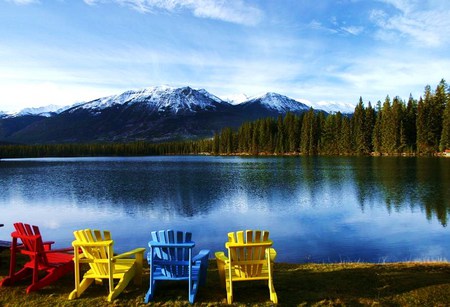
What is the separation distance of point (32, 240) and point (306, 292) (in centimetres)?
753

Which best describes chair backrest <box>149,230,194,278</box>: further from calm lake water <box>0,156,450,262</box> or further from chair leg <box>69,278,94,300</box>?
calm lake water <box>0,156,450,262</box>

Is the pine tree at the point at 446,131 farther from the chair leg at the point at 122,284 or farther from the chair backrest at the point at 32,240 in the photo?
the chair backrest at the point at 32,240

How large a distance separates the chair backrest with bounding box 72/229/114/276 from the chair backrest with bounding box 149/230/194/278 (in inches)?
43.8

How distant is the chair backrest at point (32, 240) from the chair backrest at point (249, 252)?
522 cm

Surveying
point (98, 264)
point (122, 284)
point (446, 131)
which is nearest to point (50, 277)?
point (98, 264)

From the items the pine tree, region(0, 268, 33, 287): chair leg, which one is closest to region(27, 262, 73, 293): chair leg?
region(0, 268, 33, 287): chair leg

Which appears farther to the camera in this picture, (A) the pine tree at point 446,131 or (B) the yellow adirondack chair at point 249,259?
(A) the pine tree at point 446,131

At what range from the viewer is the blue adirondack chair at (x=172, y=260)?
8.82 m

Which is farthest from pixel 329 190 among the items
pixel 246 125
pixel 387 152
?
pixel 246 125

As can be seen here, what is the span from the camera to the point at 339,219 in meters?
25.5

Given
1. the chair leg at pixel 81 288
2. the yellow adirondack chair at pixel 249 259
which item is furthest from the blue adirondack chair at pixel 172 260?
the chair leg at pixel 81 288

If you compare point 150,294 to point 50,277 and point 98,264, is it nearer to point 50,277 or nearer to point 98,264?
point 98,264

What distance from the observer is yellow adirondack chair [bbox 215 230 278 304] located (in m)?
8.84

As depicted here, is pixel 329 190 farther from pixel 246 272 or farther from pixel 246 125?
pixel 246 125
